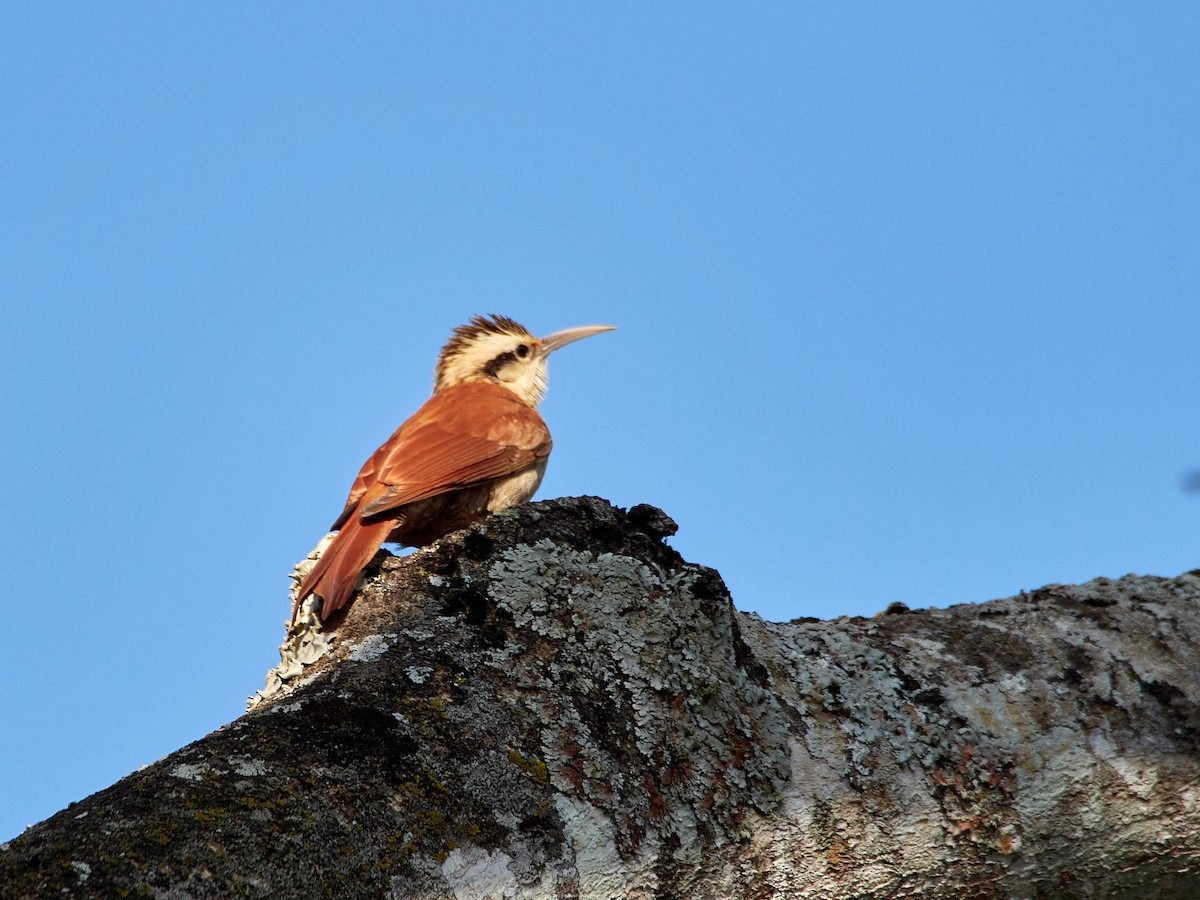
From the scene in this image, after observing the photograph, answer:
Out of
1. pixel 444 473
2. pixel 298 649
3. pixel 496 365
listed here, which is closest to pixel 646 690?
pixel 298 649

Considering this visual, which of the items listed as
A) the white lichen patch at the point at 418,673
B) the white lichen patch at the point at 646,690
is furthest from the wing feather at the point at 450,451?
the white lichen patch at the point at 418,673

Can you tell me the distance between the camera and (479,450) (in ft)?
15.8

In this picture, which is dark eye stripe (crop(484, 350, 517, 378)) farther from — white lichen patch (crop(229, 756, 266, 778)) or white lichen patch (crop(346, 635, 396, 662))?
white lichen patch (crop(229, 756, 266, 778))

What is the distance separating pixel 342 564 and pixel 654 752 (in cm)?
132

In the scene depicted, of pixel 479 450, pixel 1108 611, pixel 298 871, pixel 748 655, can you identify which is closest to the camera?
pixel 298 871

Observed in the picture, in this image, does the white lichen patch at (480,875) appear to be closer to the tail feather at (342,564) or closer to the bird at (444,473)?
the tail feather at (342,564)

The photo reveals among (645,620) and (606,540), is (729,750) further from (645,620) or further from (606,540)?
(606,540)

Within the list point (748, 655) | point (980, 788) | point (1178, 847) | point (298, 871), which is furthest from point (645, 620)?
point (1178, 847)

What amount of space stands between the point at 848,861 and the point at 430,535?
2.79 m

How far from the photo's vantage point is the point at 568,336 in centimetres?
677

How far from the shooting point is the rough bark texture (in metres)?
1.82

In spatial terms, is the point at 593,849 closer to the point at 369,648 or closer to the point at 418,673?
the point at 418,673

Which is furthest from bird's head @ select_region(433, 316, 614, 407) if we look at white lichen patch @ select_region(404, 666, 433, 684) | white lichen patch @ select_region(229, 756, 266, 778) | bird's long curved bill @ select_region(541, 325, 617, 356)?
white lichen patch @ select_region(229, 756, 266, 778)

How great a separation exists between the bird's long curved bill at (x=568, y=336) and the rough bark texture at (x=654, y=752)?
146 inches
